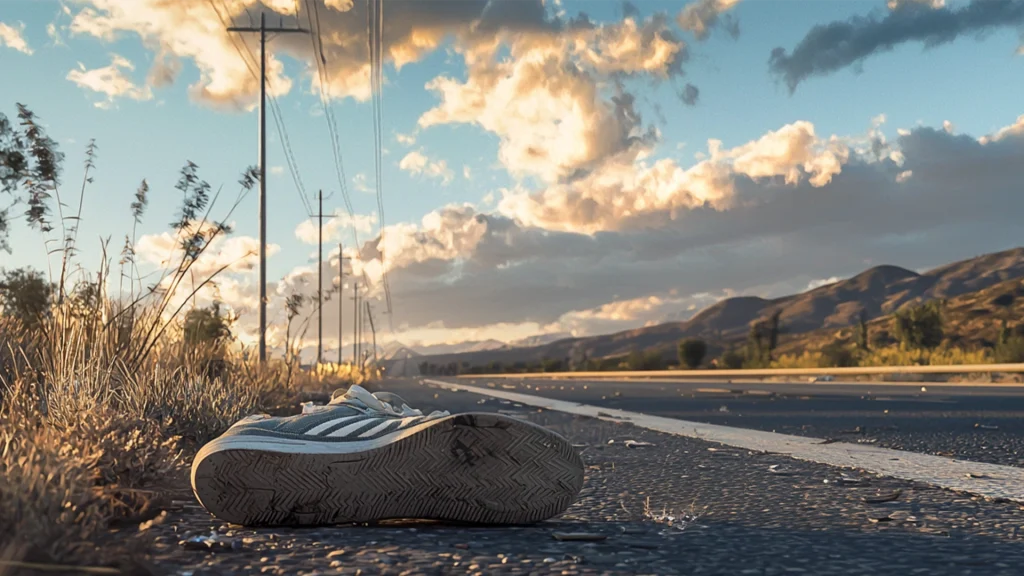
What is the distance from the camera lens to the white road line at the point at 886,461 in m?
3.94

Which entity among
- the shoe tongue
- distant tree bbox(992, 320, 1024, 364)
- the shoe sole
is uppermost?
distant tree bbox(992, 320, 1024, 364)

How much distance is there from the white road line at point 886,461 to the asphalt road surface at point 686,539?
22 centimetres

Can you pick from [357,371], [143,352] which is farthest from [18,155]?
[357,371]

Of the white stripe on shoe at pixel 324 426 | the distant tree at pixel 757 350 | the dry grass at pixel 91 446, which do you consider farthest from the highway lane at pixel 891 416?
the distant tree at pixel 757 350

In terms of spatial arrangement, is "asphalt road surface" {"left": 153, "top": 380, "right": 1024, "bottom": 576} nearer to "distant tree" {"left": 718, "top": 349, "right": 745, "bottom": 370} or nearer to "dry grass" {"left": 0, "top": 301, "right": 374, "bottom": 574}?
"dry grass" {"left": 0, "top": 301, "right": 374, "bottom": 574}

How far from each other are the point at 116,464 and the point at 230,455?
1.52 ft

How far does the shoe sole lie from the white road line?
6.49ft

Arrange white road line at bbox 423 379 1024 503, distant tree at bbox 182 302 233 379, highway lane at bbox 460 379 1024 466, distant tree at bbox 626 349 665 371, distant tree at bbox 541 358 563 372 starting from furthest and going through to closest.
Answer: distant tree at bbox 541 358 563 372
distant tree at bbox 626 349 665 371
distant tree at bbox 182 302 233 379
highway lane at bbox 460 379 1024 466
white road line at bbox 423 379 1024 503

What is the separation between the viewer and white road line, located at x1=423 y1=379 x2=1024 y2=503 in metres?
3.94

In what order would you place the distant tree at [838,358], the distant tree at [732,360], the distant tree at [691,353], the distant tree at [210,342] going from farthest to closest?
1. the distant tree at [691,353]
2. the distant tree at [732,360]
3. the distant tree at [838,358]
4. the distant tree at [210,342]

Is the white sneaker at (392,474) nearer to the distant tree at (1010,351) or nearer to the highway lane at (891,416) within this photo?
the highway lane at (891,416)

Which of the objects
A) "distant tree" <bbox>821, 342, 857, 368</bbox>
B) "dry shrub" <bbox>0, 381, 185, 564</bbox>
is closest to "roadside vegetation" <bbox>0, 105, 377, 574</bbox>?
"dry shrub" <bbox>0, 381, 185, 564</bbox>

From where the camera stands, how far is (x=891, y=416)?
8703mm

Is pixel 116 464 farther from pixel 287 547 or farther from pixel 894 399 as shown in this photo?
pixel 894 399
